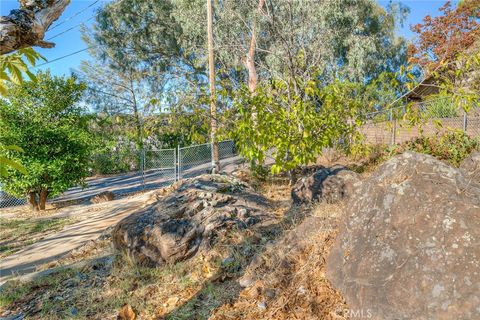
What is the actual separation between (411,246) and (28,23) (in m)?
2.62

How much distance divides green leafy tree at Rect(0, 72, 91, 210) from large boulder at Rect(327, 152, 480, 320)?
434 inches

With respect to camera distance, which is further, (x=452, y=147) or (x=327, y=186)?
(x=452, y=147)

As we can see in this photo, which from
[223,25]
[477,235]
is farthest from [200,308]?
[223,25]

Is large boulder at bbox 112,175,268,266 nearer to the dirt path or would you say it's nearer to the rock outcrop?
the dirt path

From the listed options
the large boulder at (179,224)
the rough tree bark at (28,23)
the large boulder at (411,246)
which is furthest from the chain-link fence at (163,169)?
the rough tree bark at (28,23)

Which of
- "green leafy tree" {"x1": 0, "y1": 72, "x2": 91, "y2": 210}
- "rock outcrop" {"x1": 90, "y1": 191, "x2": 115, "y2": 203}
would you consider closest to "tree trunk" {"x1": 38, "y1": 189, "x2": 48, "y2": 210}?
"green leafy tree" {"x1": 0, "y1": 72, "x2": 91, "y2": 210}

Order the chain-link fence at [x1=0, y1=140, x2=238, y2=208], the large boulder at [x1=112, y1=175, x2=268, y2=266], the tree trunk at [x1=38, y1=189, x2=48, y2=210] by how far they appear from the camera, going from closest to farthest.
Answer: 1. the large boulder at [x1=112, y1=175, x2=268, y2=266]
2. the tree trunk at [x1=38, y1=189, x2=48, y2=210]
3. the chain-link fence at [x1=0, y1=140, x2=238, y2=208]

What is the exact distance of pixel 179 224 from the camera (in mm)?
4598

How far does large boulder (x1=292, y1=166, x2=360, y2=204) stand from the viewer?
5430 mm

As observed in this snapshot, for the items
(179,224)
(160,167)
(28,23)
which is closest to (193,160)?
(160,167)

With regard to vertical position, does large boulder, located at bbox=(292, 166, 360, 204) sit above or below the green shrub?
below

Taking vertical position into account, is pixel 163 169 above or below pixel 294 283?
below

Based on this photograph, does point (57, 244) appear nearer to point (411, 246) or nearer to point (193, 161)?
point (411, 246)

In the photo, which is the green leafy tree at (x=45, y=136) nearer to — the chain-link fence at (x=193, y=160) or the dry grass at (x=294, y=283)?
the chain-link fence at (x=193, y=160)
